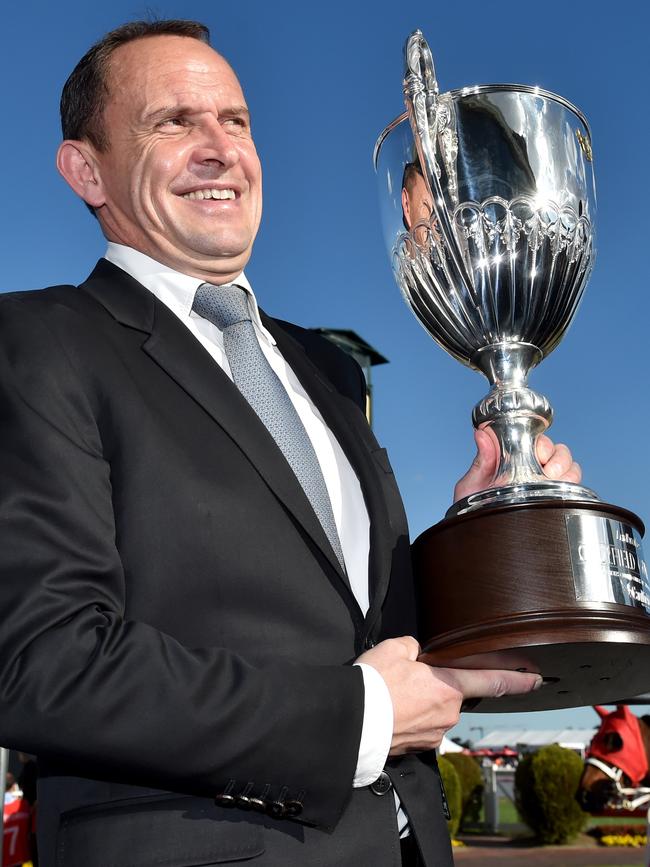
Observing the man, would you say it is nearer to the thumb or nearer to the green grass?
the thumb

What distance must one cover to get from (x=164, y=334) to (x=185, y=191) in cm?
41

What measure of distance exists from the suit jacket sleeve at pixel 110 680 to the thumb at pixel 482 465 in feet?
2.64

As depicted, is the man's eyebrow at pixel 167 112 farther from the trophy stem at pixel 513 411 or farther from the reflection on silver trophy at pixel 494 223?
the trophy stem at pixel 513 411

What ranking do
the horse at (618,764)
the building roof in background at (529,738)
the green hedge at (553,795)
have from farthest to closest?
the building roof in background at (529,738) → the green hedge at (553,795) → the horse at (618,764)

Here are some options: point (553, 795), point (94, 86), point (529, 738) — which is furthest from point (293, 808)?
point (529, 738)

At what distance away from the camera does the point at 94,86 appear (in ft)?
7.02

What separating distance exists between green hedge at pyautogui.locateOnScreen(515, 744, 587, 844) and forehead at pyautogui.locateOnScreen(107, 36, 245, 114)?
1738 cm

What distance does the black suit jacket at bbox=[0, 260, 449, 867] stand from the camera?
1.36 meters

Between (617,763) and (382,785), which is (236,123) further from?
(617,763)

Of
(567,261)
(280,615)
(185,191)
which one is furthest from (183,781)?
(567,261)

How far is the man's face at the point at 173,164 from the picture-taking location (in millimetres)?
2061

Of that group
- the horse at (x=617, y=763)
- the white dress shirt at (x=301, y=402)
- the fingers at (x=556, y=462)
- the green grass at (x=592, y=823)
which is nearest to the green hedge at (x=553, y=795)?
the green grass at (x=592, y=823)

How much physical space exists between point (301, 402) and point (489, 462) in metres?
0.43

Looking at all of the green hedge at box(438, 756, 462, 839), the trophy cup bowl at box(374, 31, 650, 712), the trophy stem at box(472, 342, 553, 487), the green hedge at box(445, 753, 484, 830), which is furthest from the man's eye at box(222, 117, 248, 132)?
the green hedge at box(445, 753, 484, 830)
